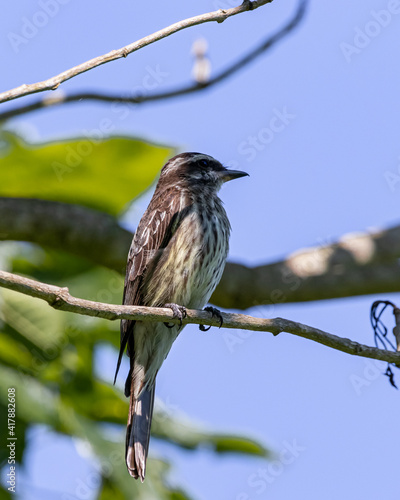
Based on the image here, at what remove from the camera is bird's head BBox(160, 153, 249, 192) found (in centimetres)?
650

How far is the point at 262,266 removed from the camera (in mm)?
6656

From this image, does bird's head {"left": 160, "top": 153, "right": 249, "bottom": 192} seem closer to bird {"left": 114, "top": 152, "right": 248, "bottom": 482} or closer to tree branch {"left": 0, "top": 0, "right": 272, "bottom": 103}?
bird {"left": 114, "top": 152, "right": 248, "bottom": 482}

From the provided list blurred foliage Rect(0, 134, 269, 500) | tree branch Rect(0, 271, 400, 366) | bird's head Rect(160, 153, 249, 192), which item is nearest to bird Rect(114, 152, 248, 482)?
blurred foliage Rect(0, 134, 269, 500)

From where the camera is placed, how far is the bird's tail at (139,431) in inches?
203

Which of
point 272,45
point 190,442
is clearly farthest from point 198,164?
point 190,442

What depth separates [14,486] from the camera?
17.2 ft

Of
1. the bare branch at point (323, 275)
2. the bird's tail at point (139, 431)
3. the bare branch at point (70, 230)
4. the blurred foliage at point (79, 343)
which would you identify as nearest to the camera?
the bird's tail at point (139, 431)

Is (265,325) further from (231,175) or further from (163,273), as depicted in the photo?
(231,175)

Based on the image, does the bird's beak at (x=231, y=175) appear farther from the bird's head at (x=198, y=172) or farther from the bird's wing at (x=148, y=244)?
the bird's wing at (x=148, y=244)

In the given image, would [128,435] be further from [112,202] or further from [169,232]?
[112,202]

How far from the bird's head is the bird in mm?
436

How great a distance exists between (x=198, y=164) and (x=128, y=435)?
242cm

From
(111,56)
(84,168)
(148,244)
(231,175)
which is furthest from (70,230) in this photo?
(111,56)

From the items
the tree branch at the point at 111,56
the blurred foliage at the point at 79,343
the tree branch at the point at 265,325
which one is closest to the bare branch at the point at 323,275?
the blurred foliage at the point at 79,343
